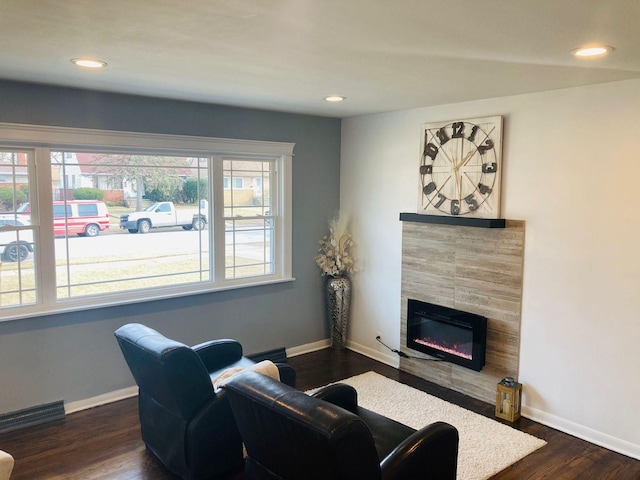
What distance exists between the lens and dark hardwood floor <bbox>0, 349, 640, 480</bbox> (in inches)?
122

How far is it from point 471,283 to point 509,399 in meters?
0.95

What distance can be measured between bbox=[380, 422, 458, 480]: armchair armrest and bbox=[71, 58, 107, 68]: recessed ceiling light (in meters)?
2.60

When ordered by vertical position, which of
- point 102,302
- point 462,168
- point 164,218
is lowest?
point 102,302

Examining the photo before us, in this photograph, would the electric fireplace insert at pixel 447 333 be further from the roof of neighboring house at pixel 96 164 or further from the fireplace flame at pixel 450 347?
the roof of neighboring house at pixel 96 164

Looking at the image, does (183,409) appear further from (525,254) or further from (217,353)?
(525,254)

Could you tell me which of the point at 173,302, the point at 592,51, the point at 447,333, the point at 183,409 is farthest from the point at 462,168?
the point at 183,409

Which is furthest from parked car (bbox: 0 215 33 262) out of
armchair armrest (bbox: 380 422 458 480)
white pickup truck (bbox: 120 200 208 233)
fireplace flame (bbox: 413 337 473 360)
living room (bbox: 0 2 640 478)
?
fireplace flame (bbox: 413 337 473 360)

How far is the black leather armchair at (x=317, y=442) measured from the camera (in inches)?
76.3

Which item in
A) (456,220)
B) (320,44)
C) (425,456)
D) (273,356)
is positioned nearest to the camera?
(425,456)

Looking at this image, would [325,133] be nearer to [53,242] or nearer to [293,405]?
[53,242]

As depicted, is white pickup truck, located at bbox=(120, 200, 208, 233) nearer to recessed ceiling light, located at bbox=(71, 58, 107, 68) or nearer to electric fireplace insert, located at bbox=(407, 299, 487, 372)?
recessed ceiling light, located at bbox=(71, 58, 107, 68)

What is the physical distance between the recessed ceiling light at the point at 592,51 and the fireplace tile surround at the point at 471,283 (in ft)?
5.04

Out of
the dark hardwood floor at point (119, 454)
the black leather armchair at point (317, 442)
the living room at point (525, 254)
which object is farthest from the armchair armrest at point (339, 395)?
the living room at point (525, 254)

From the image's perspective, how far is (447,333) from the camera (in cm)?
443
